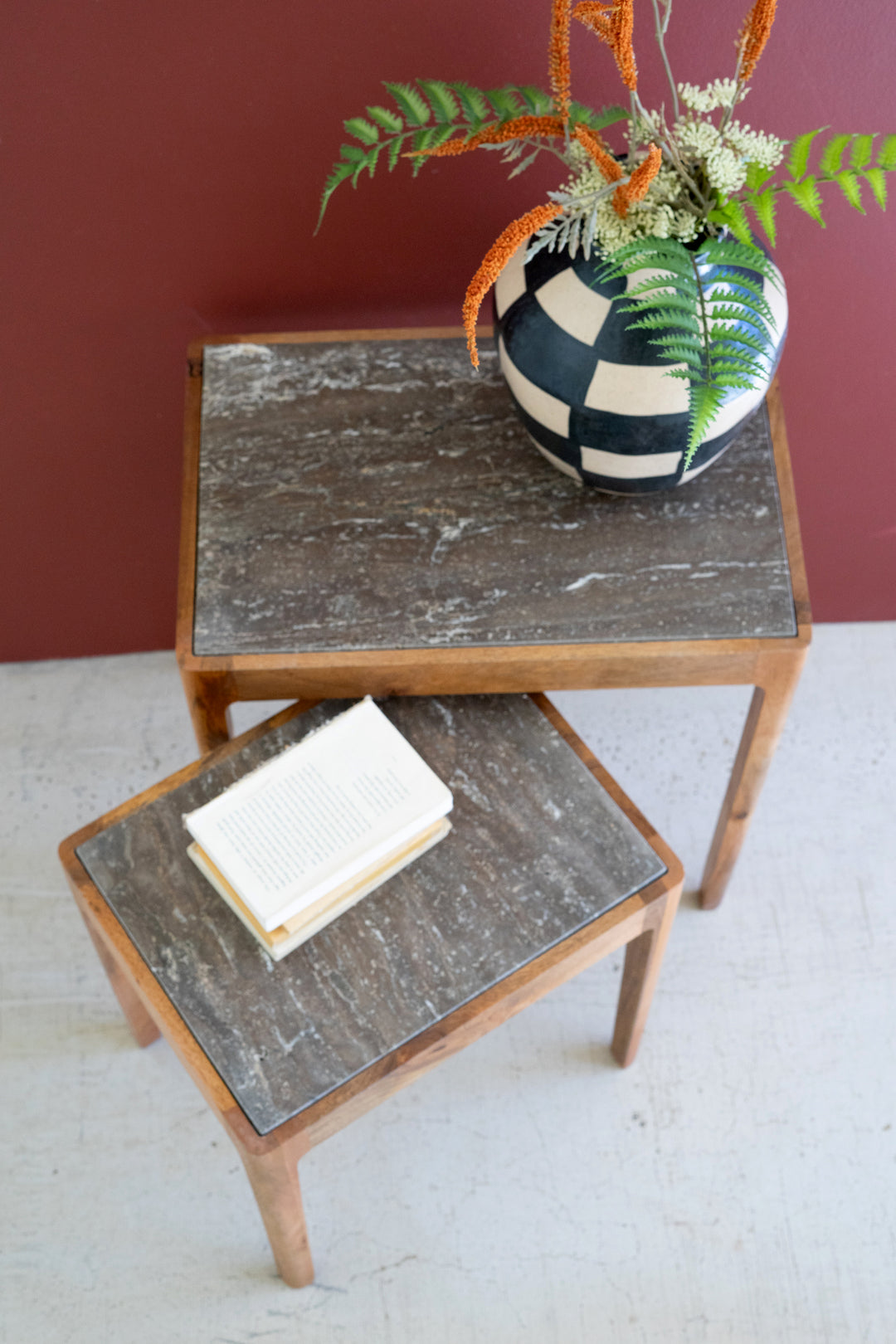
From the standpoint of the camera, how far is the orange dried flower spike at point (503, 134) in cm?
108

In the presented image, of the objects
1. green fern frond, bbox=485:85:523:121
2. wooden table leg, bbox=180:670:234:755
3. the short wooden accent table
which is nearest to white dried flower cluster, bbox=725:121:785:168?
green fern frond, bbox=485:85:523:121

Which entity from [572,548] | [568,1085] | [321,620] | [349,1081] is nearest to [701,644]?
[572,548]

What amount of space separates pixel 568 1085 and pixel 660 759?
1.69ft

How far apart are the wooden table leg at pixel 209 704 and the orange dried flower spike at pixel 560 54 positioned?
2.06 feet

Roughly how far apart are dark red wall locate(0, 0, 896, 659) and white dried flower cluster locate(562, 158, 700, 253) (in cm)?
21

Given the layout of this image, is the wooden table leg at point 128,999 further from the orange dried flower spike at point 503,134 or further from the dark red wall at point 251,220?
the orange dried flower spike at point 503,134

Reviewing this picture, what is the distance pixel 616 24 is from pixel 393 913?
2.61 feet

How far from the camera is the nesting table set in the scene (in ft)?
3.80

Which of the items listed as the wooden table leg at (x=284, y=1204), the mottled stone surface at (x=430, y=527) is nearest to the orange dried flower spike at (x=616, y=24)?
the mottled stone surface at (x=430, y=527)

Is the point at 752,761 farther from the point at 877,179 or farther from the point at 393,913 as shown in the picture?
the point at 877,179

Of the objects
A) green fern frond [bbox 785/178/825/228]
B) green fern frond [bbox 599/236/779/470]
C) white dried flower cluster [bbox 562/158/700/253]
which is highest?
green fern frond [bbox 785/178/825/228]

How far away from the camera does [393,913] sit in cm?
121

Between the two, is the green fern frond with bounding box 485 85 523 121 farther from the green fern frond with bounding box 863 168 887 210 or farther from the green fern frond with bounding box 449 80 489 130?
the green fern frond with bounding box 863 168 887 210

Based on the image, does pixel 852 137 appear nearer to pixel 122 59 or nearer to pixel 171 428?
pixel 122 59
